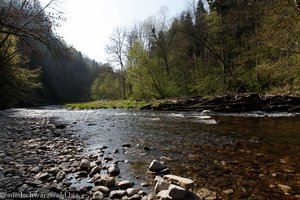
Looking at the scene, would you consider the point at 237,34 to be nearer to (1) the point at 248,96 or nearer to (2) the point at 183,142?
(1) the point at 248,96

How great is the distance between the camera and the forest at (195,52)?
10828mm

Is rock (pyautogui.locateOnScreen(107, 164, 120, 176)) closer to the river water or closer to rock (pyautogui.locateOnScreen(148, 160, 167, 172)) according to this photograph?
the river water

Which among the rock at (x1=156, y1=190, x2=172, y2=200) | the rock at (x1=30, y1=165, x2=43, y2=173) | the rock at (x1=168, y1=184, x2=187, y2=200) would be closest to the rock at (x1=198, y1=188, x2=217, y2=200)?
the rock at (x1=168, y1=184, x2=187, y2=200)

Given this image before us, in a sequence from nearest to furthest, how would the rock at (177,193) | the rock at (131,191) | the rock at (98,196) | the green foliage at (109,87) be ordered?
the rock at (177,193) < the rock at (98,196) < the rock at (131,191) < the green foliage at (109,87)

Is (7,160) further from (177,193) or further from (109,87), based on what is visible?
(109,87)

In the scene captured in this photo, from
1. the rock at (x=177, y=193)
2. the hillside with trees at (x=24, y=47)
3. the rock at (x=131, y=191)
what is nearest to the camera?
the rock at (x=177, y=193)

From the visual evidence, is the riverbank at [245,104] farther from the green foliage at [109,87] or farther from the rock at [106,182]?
the green foliage at [109,87]

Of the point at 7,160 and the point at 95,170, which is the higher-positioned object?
the point at 7,160

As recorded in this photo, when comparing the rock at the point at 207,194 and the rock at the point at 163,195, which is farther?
the rock at the point at 207,194

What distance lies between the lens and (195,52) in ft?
117

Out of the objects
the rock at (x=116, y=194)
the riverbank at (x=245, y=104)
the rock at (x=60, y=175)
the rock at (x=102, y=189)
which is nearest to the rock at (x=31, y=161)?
the rock at (x=60, y=175)

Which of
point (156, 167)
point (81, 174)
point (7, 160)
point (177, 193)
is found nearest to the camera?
point (177, 193)

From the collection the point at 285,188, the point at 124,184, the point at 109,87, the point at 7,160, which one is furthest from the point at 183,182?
the point at 109,87

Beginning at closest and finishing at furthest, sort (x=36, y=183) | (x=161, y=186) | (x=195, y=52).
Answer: (x=161, y=186) → (x=36, y=183) → (x=195, y=52)
